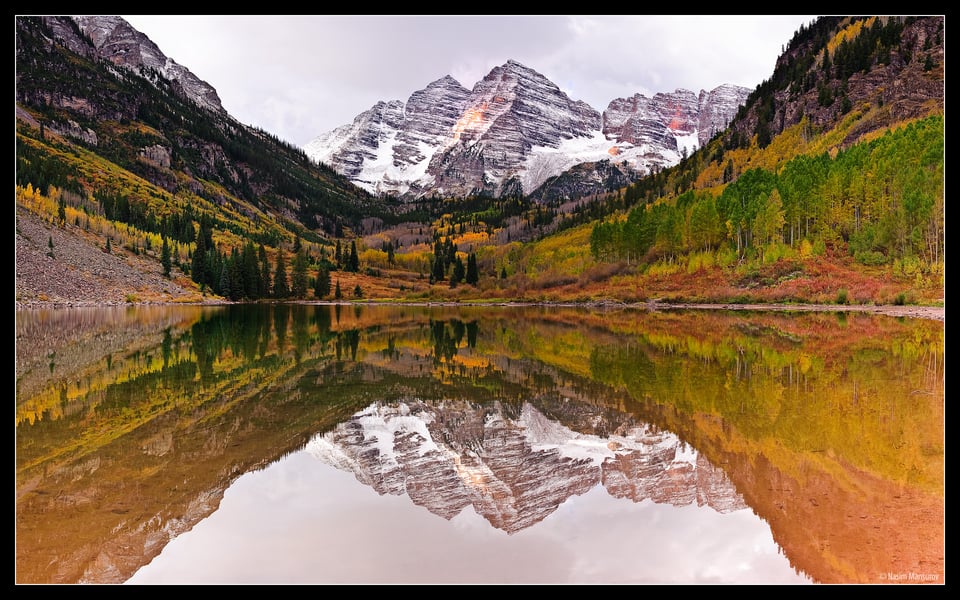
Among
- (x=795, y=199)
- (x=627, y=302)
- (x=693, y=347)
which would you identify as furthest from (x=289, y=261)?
(x=693, y=347)

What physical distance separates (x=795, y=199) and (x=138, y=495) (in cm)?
7207

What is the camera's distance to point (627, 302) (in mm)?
68750

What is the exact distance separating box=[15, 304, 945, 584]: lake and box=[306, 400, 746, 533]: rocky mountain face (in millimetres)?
50

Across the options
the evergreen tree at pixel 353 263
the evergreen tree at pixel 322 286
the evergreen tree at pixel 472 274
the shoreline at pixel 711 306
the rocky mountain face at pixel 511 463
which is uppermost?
the evergreen tree at pixel 353 263

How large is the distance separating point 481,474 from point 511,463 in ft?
2.09

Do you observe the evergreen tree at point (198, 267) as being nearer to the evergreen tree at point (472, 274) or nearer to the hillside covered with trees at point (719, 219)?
the hillside covered with trees at point (719, 219)

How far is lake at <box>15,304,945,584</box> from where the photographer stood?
17.8 ft

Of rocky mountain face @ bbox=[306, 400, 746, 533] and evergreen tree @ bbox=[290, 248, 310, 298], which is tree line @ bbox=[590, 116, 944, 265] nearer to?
rocky mountain face @ bbox=[306, 400, 746, 533]

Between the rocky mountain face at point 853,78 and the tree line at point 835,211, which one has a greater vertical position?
the rocky mountain face at point 853,78

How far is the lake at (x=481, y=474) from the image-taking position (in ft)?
17.8

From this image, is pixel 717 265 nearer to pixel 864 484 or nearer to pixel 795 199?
pixel 795 199

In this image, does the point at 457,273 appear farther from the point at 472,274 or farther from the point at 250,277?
the point at 250,277

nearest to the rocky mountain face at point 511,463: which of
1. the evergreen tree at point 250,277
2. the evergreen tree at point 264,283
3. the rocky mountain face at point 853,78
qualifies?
the rocky mountain face at point 853,78

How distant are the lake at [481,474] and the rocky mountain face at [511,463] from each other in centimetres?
5
